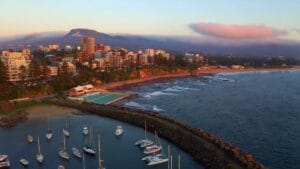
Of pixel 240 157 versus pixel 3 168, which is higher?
pixel 240 157

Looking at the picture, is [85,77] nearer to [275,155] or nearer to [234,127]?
[234,127]

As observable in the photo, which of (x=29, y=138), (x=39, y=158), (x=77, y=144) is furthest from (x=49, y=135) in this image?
(x=39, y=158)

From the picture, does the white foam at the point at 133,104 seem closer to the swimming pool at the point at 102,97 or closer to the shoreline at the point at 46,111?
the swimming pool at the point at 102,97

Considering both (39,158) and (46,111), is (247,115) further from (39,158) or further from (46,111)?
(39,158)

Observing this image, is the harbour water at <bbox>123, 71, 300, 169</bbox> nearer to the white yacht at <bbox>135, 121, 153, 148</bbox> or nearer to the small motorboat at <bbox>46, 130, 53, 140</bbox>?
the white yacht at <bbox>135, 121, 153, 148</bbox>

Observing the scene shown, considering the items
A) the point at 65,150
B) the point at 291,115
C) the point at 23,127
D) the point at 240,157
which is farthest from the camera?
the point at 291,115

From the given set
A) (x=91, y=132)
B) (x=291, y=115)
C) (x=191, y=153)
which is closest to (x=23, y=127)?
(x=91, y=132)

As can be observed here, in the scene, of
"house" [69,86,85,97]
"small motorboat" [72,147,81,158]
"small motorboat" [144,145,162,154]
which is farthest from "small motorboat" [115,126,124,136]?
"house" [69,86,85,97]
